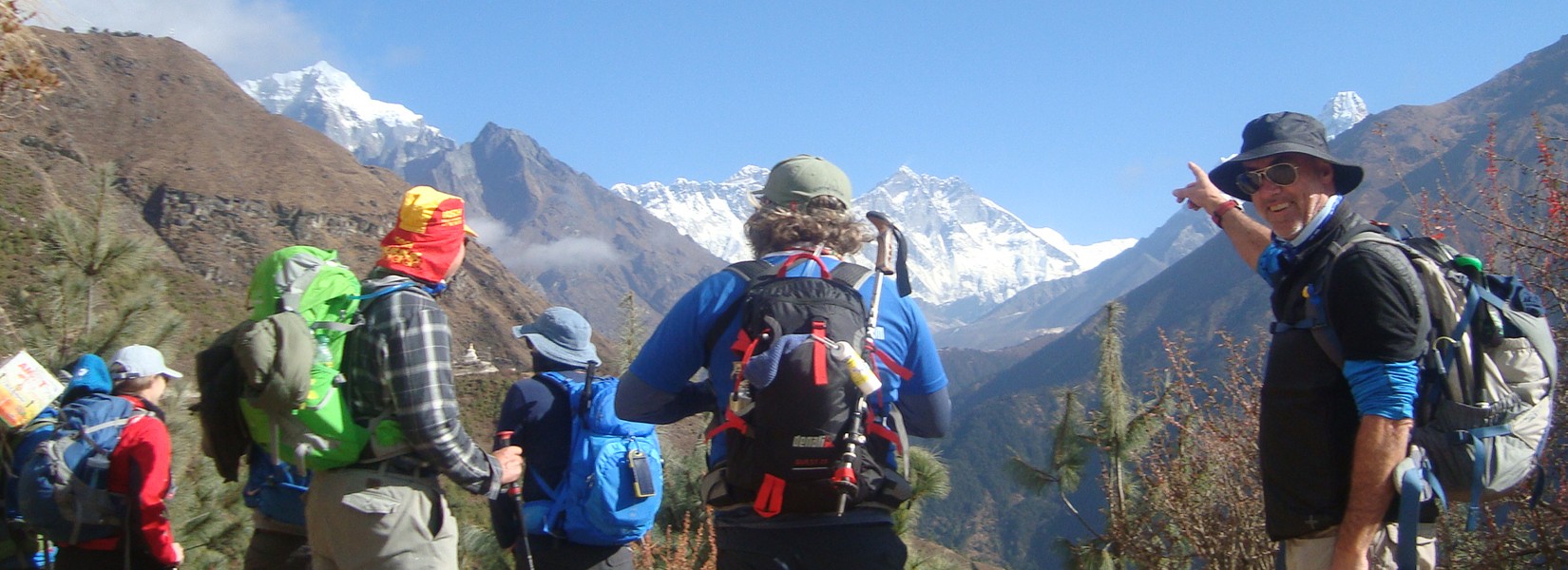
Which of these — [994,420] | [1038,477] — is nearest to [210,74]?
[994,420]

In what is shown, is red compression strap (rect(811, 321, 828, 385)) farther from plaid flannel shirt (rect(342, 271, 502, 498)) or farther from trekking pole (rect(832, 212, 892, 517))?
plaid flannel shirt (rect(342, 271, 502, 498))

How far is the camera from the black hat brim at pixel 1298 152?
10.0 ft

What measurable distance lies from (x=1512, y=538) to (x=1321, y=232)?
3160mm

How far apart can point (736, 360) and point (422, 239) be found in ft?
4.74

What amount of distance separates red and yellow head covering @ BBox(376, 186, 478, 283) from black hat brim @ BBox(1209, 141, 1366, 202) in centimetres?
268

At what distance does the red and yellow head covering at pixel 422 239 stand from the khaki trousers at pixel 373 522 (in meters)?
0.74

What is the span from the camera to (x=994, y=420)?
556 ft

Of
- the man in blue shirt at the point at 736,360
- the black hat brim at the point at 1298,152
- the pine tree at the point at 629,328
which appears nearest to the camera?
the man in blue shirt at the point at 736,360

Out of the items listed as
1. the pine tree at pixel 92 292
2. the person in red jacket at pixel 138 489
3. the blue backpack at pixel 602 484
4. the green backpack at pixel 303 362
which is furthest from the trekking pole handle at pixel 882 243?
the pine tree at pixel 92 292

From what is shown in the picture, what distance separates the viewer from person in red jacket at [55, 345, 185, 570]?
16.2 feet

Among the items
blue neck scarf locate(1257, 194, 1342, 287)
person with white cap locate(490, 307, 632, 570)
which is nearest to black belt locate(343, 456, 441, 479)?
person with white cap locate(490, 307, 632, 570)

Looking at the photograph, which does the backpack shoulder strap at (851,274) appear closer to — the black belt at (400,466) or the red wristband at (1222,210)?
the red wristband at (1222,210)

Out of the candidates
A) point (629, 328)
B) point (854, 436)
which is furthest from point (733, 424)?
point (629, 328)

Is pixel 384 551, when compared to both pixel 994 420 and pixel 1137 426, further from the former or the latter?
pixel 994 420
